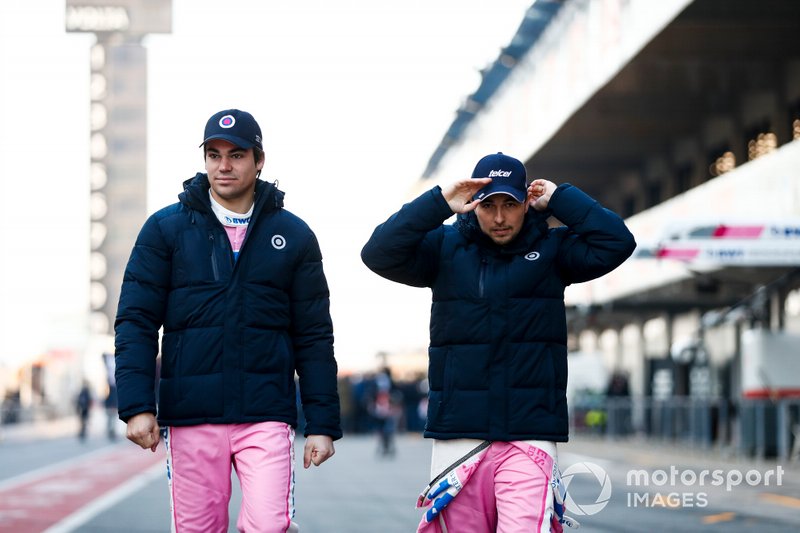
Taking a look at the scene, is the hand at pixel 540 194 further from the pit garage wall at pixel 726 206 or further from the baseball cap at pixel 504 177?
the pit garage wall at pixel 726 206

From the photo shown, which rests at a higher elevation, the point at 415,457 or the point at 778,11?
the point at 778,11

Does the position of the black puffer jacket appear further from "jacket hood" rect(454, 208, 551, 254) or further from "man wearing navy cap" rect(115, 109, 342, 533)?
"jacket hood" rect(454, 208, 551, 254)

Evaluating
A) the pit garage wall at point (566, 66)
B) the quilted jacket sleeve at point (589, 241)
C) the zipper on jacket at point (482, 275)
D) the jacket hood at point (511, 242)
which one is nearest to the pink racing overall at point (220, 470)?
the zipper on jacket at point (482, 275)

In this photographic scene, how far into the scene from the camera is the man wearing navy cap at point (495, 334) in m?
5.66

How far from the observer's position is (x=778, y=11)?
2358 centimetres

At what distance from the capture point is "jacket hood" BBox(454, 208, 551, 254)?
19.1ft

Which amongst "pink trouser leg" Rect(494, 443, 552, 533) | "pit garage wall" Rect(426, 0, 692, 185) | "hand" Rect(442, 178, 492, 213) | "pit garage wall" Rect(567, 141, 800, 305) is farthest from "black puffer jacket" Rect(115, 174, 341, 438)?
"pit garage wall" Rect(426, 0, 692, 185)

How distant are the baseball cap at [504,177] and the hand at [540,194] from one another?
267 millimetres

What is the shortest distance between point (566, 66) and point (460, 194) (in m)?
27.6

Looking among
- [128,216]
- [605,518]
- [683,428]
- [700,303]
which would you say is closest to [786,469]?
[683,428]

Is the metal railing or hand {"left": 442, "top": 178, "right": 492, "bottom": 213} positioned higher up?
hand {"left": 442, "top": 178, "right": 492, "bottom": 213}

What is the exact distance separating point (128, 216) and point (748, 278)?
12717cm

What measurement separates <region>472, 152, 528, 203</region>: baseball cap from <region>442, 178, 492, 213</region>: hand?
46 millimetres

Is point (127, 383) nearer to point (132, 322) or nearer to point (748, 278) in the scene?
point (132, 322)
